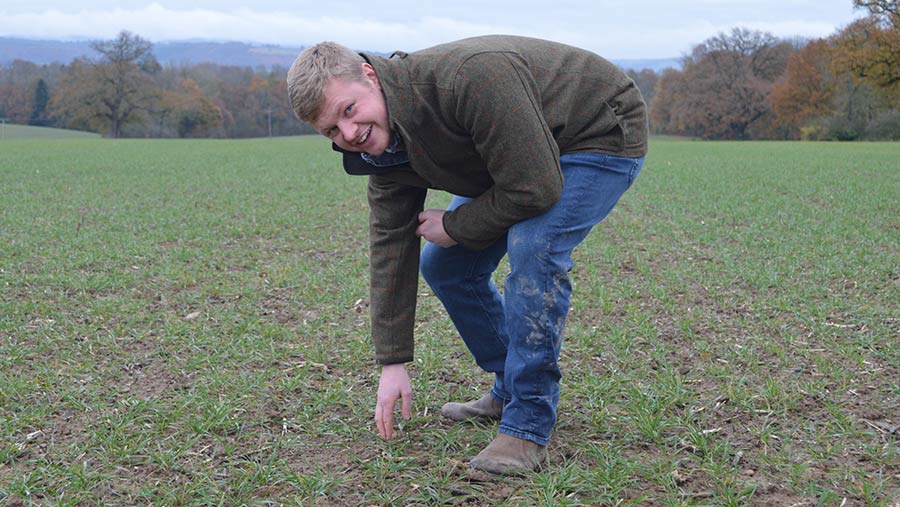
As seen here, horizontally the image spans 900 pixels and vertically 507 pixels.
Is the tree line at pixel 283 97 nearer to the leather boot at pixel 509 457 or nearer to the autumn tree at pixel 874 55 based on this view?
the autumn tree at pixel 874 55

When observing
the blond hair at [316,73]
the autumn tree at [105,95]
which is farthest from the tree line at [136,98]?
the blond hair at [316,73]

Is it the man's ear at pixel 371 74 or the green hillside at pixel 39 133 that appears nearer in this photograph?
the man's ear at pixel 371 74

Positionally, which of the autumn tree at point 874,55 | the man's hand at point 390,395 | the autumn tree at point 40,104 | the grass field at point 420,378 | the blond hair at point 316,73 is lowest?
the autumn tree at point 40,104

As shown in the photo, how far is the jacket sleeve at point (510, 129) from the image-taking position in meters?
2.60

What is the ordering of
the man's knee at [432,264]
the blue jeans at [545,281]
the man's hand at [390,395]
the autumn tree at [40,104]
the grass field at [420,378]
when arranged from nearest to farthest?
the blue jeans at [545,281], the grass field at [420,378], the man's hand at [390,395], the man's knee at [432,264], the autumn tree at [40,104]

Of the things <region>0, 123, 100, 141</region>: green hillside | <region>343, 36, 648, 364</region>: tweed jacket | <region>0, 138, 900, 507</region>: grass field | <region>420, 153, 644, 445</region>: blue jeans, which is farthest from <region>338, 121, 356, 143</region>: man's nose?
<region>0, 123, 100, 141</region>: green hillside

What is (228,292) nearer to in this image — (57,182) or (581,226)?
(581,226)

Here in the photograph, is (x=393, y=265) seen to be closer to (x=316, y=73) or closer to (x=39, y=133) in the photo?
(x=316, y=73)

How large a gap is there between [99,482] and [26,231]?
8615 mm

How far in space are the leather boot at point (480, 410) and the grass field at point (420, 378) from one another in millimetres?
71

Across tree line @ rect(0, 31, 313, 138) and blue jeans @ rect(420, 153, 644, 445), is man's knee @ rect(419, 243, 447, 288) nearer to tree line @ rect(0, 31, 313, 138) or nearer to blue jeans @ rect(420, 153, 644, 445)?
blue jeans @ rect(420, 153, 644, 445)

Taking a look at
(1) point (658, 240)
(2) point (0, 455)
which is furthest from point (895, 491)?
(1) point (658, 240)

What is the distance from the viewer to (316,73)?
8.47ft

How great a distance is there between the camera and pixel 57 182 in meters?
19.2
